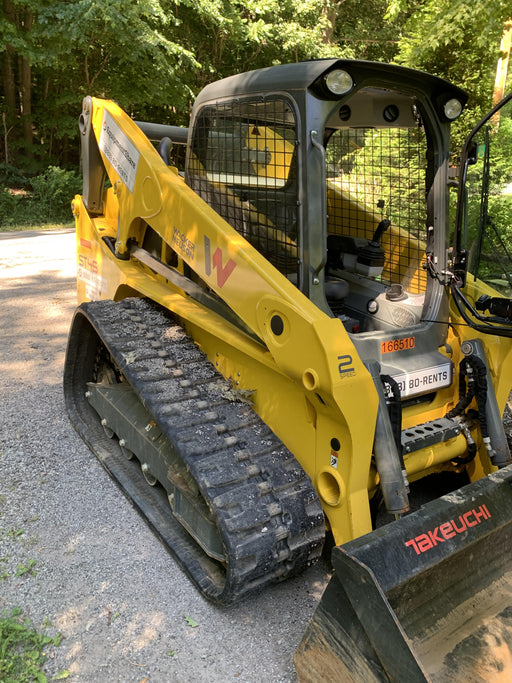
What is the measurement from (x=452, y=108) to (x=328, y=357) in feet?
5.24

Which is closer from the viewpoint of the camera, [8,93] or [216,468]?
[216,468]

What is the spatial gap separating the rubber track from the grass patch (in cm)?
66

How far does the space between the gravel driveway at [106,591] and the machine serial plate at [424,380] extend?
98 centimetres

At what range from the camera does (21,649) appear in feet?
7.43

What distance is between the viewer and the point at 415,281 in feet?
11.1

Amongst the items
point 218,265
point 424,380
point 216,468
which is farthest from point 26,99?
point 216,468

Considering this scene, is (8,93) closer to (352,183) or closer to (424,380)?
(352,183)

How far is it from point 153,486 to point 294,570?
1.11 meters

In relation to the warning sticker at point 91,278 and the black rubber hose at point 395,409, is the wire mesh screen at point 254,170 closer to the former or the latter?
the black rubber hose at point 395,409

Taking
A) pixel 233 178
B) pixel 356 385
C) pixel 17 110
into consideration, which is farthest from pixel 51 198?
pixel 356 385

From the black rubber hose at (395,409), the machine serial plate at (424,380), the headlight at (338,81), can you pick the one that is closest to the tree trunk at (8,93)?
the headlight at (338,81)

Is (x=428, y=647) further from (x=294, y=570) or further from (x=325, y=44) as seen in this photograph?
(x=325, y=44)

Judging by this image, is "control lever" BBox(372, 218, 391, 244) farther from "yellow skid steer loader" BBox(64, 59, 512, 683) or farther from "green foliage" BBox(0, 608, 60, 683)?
"green foliage" BBox(0, 608, 60, 683)

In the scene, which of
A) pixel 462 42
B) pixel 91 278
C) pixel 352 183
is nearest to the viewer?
pixel 352 183
